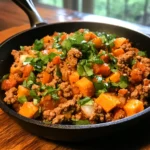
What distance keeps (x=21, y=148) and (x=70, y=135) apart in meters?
0.20

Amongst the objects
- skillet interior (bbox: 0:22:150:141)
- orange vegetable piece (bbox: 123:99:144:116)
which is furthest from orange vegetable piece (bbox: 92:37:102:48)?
orange vegetable piece (bbox: 123:99:144:116)

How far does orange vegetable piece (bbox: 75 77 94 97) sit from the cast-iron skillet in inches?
7.4

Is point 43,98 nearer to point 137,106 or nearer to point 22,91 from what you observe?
point 22,91

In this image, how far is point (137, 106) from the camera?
0.93 meters

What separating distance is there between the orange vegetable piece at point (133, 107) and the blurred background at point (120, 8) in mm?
2373

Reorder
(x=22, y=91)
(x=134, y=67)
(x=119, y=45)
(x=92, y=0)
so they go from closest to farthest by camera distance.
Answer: (x=22, y=91) < (x=134, y=67) < (x=119, y=45) < (x=92, y=0)

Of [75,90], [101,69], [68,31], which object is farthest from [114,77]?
[68,31]

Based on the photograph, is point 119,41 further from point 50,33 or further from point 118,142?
point 118,142

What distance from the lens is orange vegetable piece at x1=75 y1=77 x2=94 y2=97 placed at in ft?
3.17

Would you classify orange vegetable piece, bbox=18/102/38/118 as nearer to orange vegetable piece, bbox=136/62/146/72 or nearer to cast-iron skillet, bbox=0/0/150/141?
cast-iron skillet, bbox=0/0/150/141

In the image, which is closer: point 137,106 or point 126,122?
point 126,122

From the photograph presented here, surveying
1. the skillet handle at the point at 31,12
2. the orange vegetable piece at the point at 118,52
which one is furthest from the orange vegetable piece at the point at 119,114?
the skillet handle at the point at 31,12

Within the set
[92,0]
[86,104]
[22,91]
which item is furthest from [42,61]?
[92,0]

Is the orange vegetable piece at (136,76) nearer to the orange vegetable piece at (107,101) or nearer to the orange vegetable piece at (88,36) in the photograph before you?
the orange vegetable piece at (107,101)
